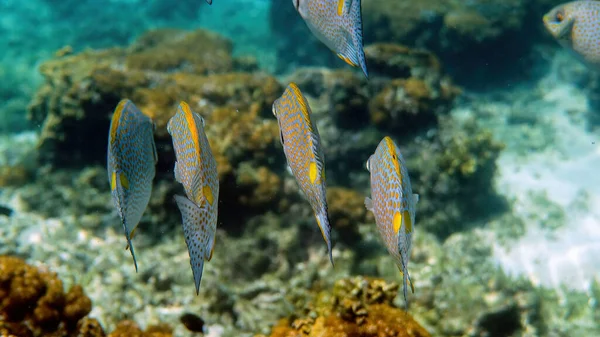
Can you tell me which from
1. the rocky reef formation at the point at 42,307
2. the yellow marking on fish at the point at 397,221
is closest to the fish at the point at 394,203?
the yellow marking on fish at the point at 397,221

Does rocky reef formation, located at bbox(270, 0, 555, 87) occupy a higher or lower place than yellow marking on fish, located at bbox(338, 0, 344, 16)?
lower

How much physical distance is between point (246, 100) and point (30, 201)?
399 cm

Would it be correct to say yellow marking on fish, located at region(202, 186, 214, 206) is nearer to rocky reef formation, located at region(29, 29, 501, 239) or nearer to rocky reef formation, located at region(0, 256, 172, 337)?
rocky reef formation, located at region(0, 256, 172, 337)

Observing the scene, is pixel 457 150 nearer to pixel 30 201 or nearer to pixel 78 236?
pixel 78 236

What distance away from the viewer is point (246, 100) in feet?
22.8

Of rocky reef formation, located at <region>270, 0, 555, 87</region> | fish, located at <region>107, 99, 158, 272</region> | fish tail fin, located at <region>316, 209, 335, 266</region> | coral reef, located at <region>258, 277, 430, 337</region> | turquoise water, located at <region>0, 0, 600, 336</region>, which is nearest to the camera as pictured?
fish tail fin, located at <region>316, 209, 335, 266</region>

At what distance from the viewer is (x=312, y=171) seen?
4.62 ft

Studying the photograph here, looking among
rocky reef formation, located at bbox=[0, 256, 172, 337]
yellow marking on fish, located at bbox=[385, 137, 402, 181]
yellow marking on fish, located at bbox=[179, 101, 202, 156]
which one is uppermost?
yellow marking on fish, located at bbox=[179, 101, 202, 156]

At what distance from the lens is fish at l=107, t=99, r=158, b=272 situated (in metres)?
1.60

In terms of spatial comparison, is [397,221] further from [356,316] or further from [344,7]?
[356,316]

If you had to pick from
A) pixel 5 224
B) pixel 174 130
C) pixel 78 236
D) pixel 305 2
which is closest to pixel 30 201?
pixel 5 224

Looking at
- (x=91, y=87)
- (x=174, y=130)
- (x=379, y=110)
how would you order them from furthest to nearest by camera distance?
(x=379, y=110), (x=91, y=87), (x=174, y=130)

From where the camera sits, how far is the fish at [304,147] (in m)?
1.39

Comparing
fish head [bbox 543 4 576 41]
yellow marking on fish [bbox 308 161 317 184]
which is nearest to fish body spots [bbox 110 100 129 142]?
yellow marking on fish [bbox 308 161 317 184]
